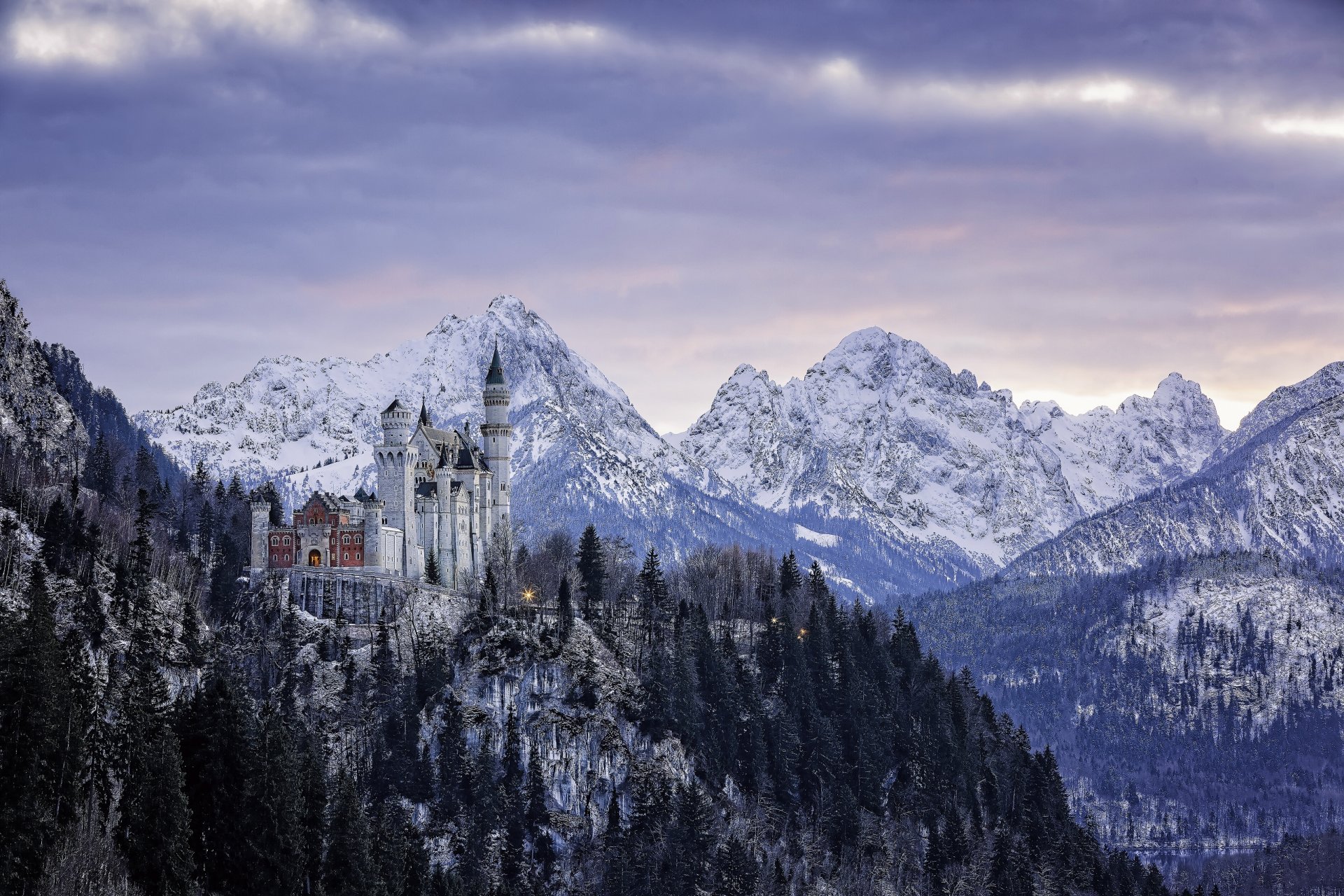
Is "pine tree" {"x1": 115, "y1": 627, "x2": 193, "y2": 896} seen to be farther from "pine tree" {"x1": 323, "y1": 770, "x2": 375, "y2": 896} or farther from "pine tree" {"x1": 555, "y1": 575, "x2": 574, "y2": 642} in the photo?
"pine tree" {"x1": 555, "y1": 575, "x2": 574, "y2": 642}

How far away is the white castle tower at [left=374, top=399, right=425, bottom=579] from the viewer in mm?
196000

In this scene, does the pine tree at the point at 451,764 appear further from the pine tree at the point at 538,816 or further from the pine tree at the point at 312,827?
the pine tree at the point at 312,827

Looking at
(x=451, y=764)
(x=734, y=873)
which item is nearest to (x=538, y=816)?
(x=451, y=764)

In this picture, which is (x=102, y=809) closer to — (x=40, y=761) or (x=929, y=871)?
(x=40, y=761)

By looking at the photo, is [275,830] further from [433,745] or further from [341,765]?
[433,745]

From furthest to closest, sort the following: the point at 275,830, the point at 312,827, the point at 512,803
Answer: the point at 512,803
the point at 312,827
the point at 275,830

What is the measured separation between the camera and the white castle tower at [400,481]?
643 feet

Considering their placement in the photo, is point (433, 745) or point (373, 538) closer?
point (433, 745)

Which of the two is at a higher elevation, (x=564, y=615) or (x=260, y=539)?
(x=260, y=539)

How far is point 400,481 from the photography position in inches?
7736

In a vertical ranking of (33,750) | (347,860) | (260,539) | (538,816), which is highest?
(260,539)

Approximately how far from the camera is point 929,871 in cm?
19288

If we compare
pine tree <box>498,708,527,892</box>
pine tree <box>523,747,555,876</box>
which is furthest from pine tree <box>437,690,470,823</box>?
pine tree <box>523,747,555,876</box>

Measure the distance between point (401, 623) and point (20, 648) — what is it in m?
68.5
